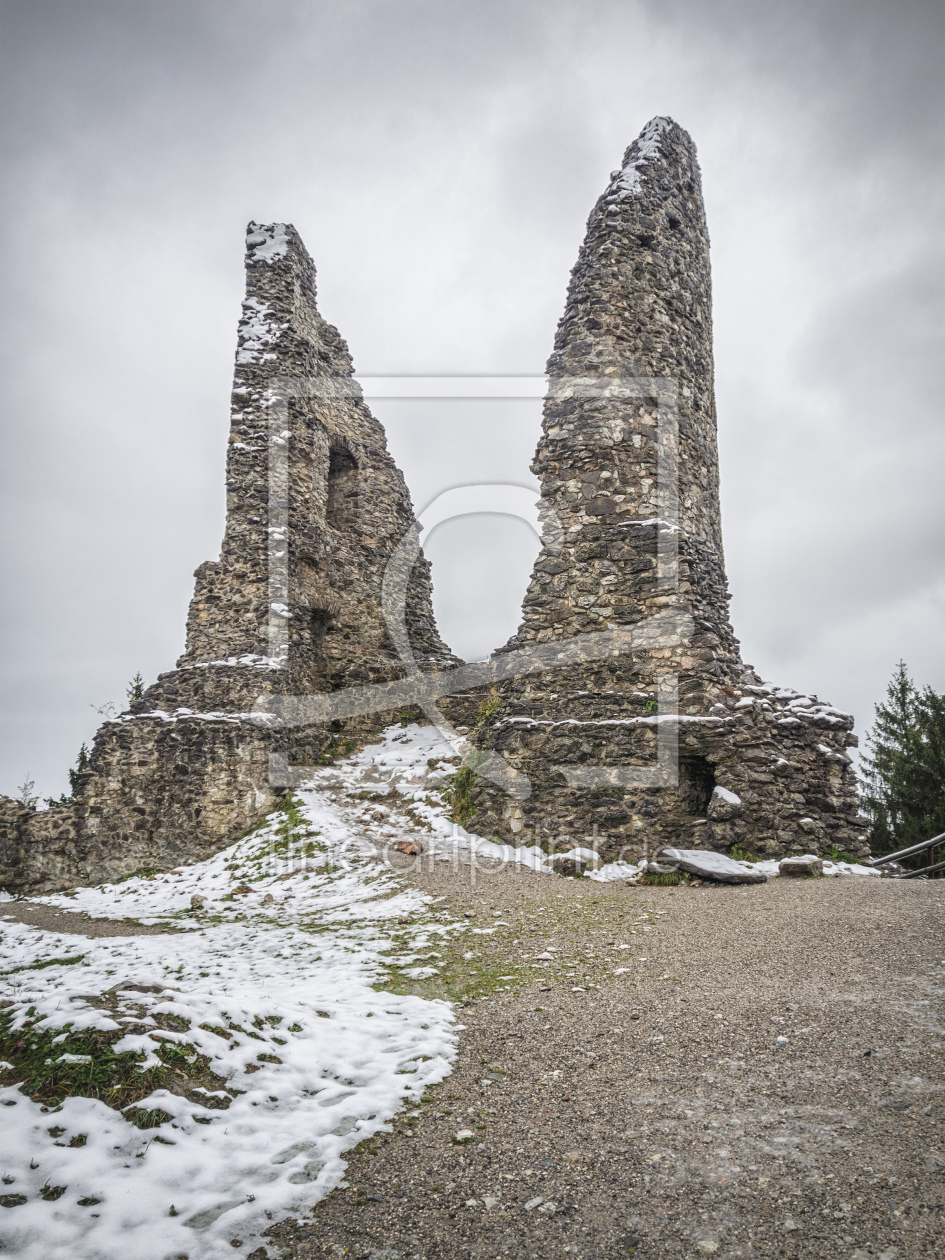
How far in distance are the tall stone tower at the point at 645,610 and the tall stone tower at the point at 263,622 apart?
4484 mm

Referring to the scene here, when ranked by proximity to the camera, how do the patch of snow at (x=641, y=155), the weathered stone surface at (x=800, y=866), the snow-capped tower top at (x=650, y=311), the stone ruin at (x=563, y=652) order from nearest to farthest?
the weathered stone surface at (x=800, y=866), the stone ruin at (x=563, y=652), the snow-capped tower top at (x=650, y=311), the patch of snow at (x=641, y=155)

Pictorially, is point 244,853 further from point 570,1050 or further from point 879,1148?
point 879,1148

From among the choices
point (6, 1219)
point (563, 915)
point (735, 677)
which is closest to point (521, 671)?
point (735, 677)

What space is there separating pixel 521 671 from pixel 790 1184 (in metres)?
7.85

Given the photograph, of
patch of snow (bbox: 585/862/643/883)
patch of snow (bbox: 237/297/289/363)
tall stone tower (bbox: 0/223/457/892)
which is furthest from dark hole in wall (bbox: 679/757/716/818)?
patch of snow (bbox: 237/297/289/363)

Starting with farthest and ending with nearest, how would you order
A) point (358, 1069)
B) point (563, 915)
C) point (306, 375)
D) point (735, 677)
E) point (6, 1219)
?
point (306, 375) → point (735, 677) → point (563, 915) → point (358, 1069) → point (6, 1219)

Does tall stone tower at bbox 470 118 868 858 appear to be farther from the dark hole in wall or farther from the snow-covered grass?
the snow-covered grass

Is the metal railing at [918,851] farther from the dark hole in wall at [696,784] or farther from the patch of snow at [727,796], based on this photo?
the dark hole in wall at [696,784]

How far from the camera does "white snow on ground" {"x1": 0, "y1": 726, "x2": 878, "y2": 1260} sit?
248 cm

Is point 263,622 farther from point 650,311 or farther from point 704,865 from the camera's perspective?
point 704,865

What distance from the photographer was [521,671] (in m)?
10.2

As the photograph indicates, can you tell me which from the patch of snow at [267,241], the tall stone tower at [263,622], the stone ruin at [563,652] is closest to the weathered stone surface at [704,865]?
the stone ruin at [563,652]

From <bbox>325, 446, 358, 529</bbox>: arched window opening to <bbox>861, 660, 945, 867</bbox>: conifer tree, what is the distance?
18441mm

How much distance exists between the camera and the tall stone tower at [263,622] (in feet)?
38.0
